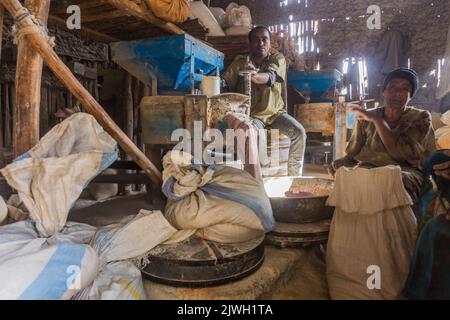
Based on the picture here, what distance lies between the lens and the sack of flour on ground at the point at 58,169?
160cm

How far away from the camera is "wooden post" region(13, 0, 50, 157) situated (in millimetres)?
1858

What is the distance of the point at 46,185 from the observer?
1.60 meters

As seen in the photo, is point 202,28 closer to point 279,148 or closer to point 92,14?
point 92,14

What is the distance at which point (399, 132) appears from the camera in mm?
2723

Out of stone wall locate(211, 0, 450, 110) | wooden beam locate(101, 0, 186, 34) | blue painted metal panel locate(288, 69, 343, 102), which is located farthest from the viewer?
stone wall locate(211, 0, 450, 110)

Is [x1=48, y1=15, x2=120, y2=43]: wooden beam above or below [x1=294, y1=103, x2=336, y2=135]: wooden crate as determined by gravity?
above

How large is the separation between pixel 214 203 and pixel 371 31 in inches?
376

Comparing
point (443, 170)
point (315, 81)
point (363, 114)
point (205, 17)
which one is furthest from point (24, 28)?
point (315, 81)

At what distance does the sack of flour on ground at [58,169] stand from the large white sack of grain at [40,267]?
0.48ft

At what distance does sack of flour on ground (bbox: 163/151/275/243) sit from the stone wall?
8.10m

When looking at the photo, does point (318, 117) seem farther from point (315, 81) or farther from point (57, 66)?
point (57, 66)

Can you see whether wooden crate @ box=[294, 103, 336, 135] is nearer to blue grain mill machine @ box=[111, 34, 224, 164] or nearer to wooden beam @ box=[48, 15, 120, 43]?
blue grain mill machine @ box=[111, 34, 224, 164]

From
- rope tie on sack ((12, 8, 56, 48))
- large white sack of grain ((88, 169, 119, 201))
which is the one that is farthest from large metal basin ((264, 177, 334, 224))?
large white sack of grain ((88, 169, 119, 201))

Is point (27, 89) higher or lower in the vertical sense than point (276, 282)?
higher
